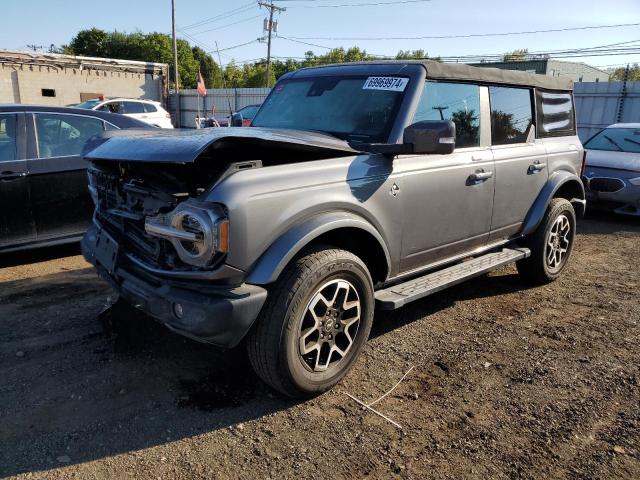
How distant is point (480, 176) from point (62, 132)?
4.25 m

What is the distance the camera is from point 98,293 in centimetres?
461

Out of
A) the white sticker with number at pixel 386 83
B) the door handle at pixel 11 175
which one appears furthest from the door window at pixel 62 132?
the white sticker with number at pixel 386 83

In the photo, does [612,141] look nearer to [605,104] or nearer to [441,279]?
[605,104]

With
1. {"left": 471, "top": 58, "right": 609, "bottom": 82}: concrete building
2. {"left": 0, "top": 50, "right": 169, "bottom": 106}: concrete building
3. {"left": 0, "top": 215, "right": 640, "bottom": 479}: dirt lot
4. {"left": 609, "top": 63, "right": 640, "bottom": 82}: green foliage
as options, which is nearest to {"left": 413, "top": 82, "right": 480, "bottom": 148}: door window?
{"left": 0, "top": 215, "right": 640, "bottom": 479}: dirt lot

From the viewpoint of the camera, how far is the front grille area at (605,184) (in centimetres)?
851

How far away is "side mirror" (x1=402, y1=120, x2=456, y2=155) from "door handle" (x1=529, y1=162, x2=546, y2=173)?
1839mm

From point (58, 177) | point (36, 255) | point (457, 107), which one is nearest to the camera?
point (457, 107)

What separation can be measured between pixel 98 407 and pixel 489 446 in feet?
7.19

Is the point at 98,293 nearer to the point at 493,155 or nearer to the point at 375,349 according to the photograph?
the point at 375,349

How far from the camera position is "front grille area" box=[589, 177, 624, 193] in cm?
851

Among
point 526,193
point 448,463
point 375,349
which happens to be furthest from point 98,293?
point 526,193

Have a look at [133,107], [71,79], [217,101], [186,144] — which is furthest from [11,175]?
[71,79]

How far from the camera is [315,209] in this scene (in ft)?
9.59

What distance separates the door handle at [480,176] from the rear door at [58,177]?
12.8ft
